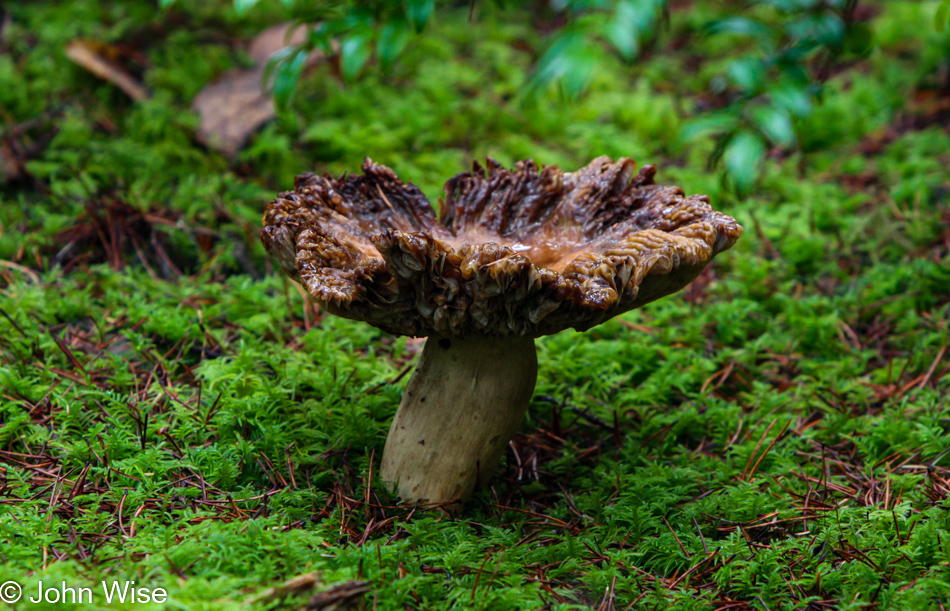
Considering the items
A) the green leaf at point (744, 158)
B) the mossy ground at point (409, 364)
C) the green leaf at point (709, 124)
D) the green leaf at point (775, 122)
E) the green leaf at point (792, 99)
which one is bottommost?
the mossy ground at point (409, 364)

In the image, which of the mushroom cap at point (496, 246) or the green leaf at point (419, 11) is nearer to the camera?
the mushroom cap at point (496, 246)

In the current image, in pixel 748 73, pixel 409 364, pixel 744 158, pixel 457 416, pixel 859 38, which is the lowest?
pixel 409 364

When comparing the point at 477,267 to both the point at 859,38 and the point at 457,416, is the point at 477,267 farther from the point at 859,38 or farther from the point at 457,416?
the point at 859,38

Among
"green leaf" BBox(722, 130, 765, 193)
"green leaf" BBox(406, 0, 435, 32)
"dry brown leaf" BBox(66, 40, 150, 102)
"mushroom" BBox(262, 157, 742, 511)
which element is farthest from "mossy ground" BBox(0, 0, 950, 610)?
"green leaf" BBox(406, 0, 435, 32)

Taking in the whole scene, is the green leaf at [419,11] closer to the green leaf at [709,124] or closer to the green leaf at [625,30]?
the green leaf at [625,30]

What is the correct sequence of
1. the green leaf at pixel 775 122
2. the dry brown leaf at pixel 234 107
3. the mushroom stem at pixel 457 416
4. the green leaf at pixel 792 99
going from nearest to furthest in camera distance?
the mushroom stem at pixel 457 416 → the green leaf at pixel 775 122 → the green leaf at pixel 792 99 → the dry brown leaf at pixel 234 107

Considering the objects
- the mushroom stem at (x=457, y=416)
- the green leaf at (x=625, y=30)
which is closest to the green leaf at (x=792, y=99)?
the green leaf at (x=625, y=30)

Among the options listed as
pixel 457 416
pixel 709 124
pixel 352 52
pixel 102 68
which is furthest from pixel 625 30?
pixel 102 68
